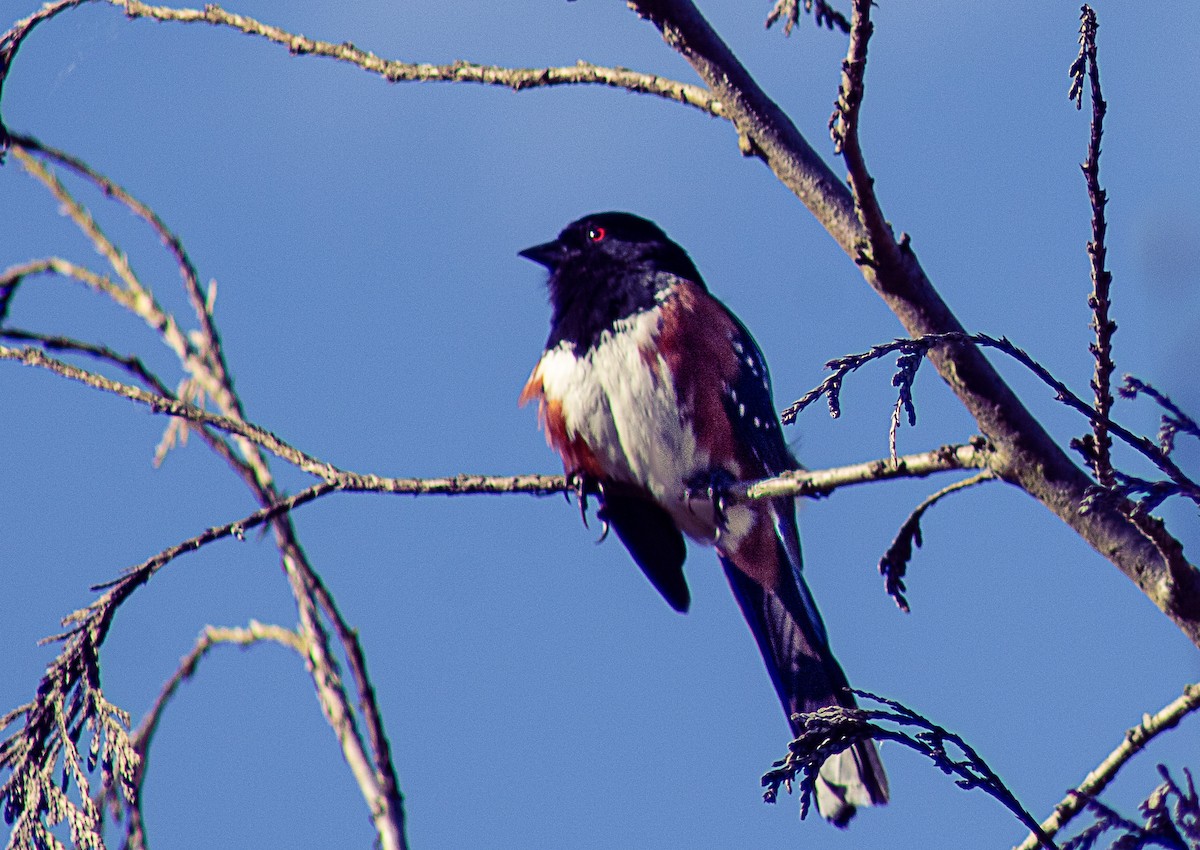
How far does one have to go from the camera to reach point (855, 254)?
180 cm

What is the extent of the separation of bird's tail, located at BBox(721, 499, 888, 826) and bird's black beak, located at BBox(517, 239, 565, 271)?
1033 mm

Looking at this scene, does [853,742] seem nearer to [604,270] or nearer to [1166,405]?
[1166,405]

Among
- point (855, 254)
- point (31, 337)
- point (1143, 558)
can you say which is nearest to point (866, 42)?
point (855, 254)

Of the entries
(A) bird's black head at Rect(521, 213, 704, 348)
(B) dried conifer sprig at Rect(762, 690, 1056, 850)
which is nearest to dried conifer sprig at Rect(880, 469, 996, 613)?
(B) dried conifer sprig at Rect(762, 690, 1056, 850)

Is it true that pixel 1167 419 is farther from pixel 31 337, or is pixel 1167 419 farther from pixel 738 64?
pixel 31 337

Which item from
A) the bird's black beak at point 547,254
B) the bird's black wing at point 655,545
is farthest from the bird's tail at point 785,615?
the bird's black beak at point 547,254

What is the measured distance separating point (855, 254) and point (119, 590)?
1415mm

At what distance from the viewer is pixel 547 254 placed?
4.40 metres

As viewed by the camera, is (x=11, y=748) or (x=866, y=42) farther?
(x=11, y=748)

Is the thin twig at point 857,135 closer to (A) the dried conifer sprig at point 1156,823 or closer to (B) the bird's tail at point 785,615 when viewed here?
(A) the dried conifer sprig at point 1156,823

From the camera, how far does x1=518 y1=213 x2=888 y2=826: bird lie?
373 centimetres

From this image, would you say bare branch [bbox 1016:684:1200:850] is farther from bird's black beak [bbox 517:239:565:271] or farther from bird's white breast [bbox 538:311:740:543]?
bird's black beak [bbox 517:239:565:271]

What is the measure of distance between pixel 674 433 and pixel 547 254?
0.95m

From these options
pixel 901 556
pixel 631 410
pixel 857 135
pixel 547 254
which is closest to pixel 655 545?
pixel 631 410
